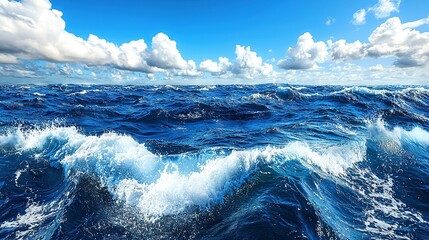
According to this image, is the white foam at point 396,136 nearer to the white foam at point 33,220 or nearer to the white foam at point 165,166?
the white foam at point 165,166

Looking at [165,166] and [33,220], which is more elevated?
[165,166]

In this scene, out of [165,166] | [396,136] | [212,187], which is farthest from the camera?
[396,136]

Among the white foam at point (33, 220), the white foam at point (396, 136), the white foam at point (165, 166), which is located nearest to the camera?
the white foam at point (33, 220)

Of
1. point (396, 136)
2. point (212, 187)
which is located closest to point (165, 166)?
point (212, 187)

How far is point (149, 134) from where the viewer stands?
50.6 ft

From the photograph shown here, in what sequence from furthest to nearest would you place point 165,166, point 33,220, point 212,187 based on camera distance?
point 165,166
point 212,187
point 33,220

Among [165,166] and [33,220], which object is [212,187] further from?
[33,220]

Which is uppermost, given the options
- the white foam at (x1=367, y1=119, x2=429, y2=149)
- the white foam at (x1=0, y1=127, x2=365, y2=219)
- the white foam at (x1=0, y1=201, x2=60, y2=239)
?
the white foam at (x1=0, y1=127, x2=365, y2=219)

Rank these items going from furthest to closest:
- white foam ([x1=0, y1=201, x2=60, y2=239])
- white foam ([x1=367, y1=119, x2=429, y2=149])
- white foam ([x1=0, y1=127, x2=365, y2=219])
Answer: white foam ([x1=367, y1=119, x2=429, y2=149]) → white foam ([x1=0, y1=127, x2=365, y2=219]) → white foam ([x1=0, y1=201, x2=60, y2=239])

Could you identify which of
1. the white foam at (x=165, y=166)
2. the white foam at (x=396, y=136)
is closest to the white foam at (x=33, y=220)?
the white foam at (x=165, y=166)

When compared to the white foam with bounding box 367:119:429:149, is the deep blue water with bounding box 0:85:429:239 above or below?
above

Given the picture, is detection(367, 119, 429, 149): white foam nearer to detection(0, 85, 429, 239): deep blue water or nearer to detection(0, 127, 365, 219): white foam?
detection(0, 85, 429, 239): deep blue water

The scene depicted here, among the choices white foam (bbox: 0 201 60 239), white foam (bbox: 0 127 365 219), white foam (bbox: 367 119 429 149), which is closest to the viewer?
white foam (bbox: 0 201 60 239)

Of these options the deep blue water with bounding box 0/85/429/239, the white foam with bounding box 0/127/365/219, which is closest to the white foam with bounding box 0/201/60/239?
the deep blue water with bounding box 0/85/429/239
